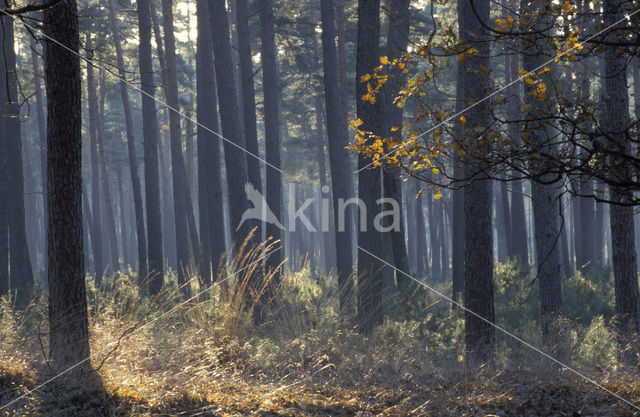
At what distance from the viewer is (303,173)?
1511 inches

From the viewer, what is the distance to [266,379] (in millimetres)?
6352

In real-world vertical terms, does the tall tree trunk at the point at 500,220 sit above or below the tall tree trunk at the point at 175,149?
below

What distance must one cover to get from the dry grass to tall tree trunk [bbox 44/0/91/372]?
0.26 meters

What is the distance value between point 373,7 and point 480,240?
4.63m

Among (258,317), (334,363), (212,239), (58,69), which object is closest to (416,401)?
(334,363)

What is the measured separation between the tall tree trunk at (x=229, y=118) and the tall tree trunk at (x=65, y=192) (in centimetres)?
584

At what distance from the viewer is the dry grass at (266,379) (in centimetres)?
498

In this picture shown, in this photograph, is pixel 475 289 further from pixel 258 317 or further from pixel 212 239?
pixel 212 239

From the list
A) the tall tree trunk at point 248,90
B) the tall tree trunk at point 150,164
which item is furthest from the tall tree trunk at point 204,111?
the tall tree trunk at point 150,164

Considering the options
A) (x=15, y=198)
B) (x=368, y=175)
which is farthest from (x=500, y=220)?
(x=15, y=198)

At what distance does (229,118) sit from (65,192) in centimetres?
658

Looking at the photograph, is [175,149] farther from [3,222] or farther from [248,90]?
[3,222]

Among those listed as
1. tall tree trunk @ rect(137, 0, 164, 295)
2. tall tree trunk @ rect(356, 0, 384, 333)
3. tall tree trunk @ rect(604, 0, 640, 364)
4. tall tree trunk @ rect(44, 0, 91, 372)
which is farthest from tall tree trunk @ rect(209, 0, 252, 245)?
tall tree trunk @ rect(604, 0, 640, 364)

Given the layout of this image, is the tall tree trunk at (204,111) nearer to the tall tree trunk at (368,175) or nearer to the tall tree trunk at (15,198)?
the tall tree trunk at (15,198)
